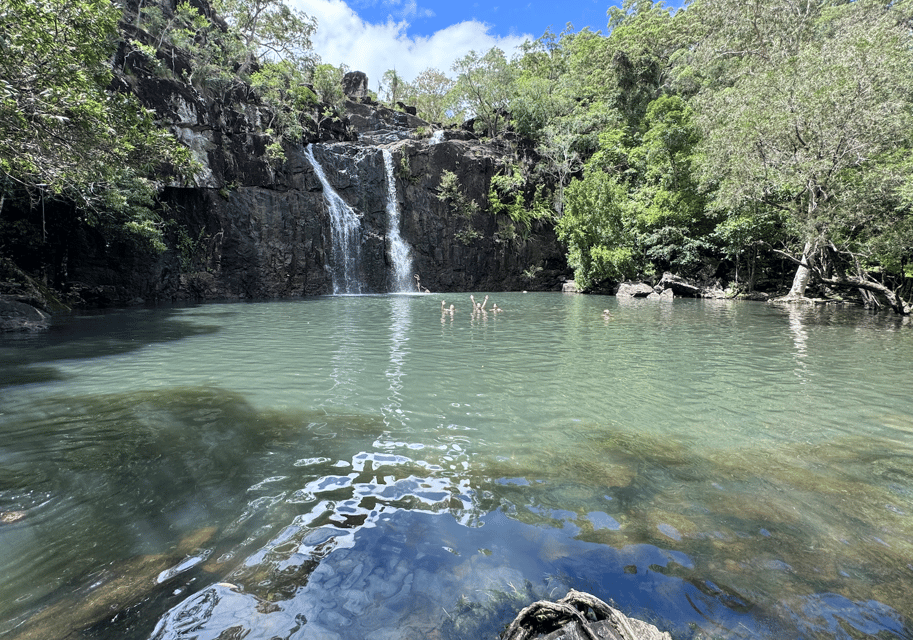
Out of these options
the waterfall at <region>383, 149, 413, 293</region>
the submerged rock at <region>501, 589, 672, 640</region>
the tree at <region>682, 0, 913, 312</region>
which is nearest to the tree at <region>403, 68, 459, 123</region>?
the waterfall at <region>383, 149, 413, 293</region>

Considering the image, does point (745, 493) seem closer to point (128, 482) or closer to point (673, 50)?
point (128, 482)

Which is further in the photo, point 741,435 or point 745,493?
point 741,435

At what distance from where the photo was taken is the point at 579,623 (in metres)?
1.86

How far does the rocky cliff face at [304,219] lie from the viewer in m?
24.8

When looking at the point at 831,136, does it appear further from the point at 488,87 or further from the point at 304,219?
the point at 488,87

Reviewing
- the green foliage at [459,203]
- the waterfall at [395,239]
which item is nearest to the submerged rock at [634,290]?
the green foliage at [459,203]

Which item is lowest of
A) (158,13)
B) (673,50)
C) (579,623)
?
(579,623)

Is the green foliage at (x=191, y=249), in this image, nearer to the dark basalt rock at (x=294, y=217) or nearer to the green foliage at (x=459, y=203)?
the dark basalt rock at (x=294, y=217)

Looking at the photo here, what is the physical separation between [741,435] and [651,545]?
2961 millimetres

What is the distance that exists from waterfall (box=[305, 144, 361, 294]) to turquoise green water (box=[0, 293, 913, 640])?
24777 millimetres

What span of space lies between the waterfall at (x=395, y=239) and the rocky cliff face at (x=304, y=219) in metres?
0.38

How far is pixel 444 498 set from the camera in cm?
376

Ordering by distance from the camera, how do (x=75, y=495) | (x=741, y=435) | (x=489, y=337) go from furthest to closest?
1. (x=489, y=337)
2. (x=741, y=435)
3. (x=75, y=495)

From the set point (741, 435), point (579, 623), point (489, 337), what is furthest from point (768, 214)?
point (579, 623)
